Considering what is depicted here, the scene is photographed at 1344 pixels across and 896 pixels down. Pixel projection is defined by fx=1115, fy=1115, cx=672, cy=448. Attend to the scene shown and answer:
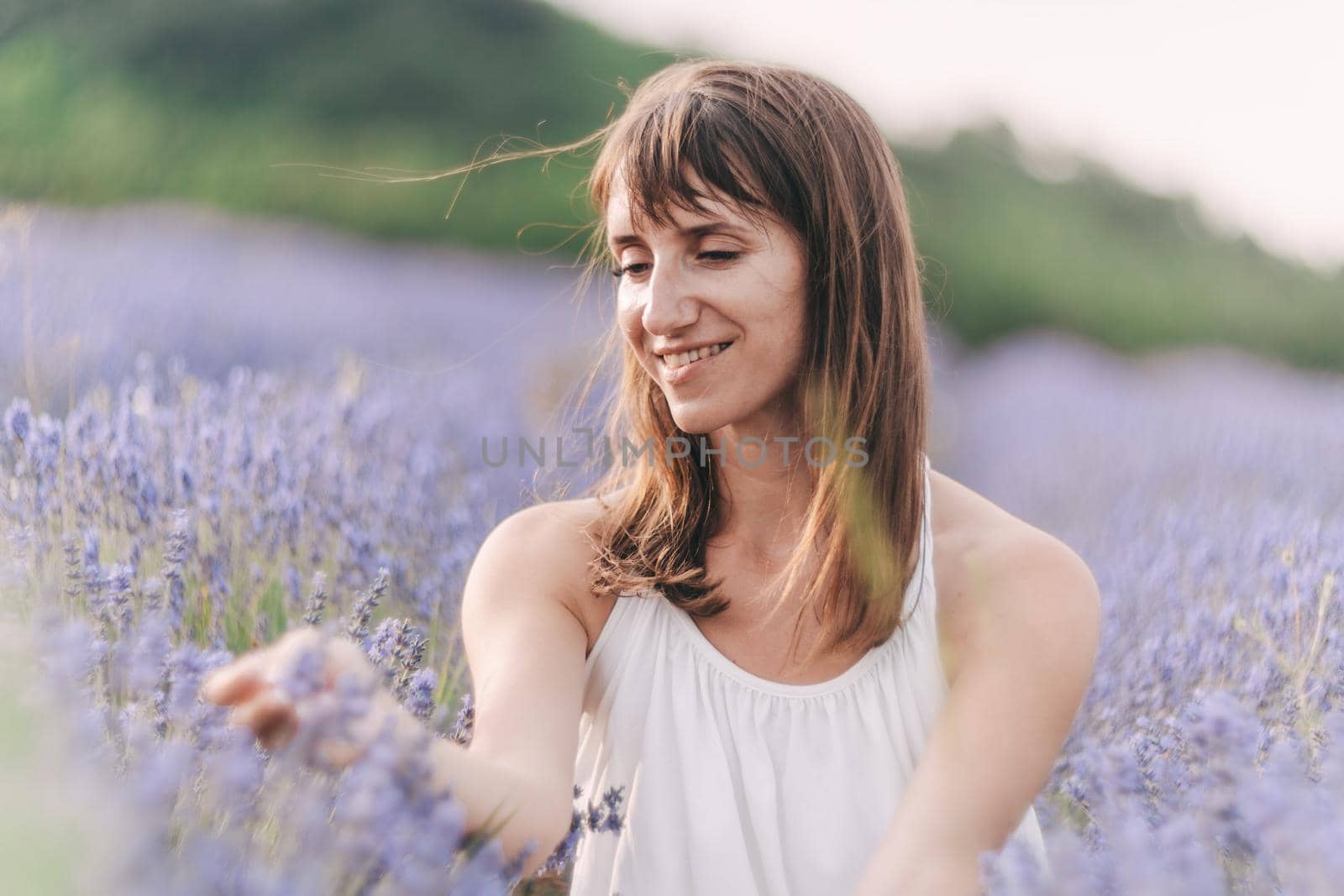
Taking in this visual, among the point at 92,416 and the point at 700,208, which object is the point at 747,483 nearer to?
the point at 700,208

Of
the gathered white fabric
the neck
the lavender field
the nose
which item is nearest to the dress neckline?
the gathered white fabric

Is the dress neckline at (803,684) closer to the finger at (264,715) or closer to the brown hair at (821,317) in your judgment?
the brown hair at (821,317)

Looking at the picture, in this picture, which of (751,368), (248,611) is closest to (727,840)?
(751,368)

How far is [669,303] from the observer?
4.27ft

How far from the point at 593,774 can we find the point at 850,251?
2.57 ft

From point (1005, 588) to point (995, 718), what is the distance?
0.17 meters

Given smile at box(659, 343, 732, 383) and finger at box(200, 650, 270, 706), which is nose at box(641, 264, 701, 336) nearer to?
smile at box(659, 343, 732, 383)

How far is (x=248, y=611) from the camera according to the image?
4.86 ft

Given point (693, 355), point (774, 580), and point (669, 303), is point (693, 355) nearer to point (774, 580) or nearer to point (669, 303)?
point (669, 303)

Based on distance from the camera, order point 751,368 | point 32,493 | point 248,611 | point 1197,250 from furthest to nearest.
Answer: point 1197,250 < point 248,611 < point 751,368 < point 32,493

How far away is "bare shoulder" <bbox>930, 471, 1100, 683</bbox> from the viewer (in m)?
1.33

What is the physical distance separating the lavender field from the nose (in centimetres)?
45

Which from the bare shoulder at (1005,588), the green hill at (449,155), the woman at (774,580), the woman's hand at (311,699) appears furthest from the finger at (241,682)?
the green hill at (449,155)

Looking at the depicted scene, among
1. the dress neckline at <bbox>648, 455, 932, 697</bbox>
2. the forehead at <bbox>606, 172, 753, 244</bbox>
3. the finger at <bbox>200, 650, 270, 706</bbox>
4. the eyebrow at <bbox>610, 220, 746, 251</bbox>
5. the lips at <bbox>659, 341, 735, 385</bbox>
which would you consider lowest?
the dress neckline at <bbox>648, 455, 932, 697</bbox>
